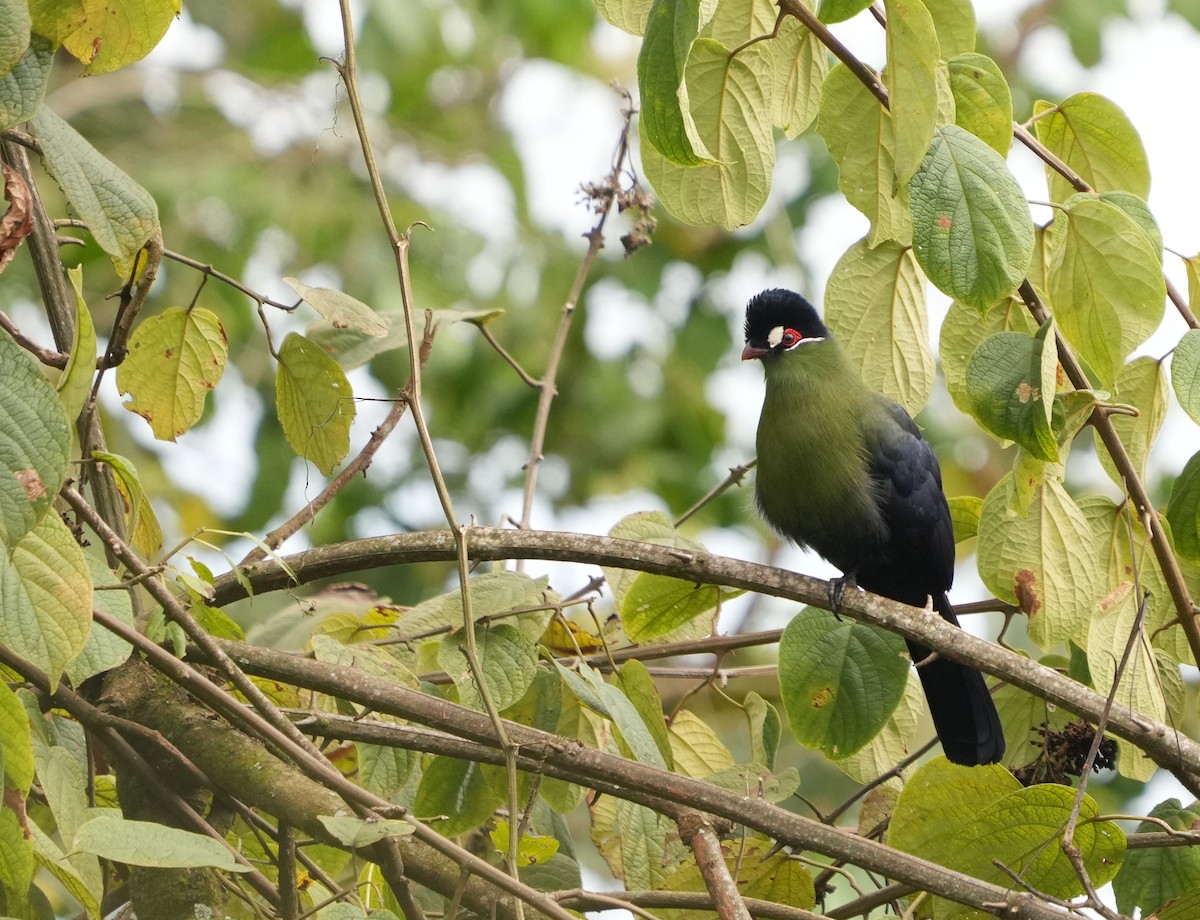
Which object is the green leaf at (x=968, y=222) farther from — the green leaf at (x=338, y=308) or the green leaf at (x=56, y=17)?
the green leaf at (x=56, y=17)

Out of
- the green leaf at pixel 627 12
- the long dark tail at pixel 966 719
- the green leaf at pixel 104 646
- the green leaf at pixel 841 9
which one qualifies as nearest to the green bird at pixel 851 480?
the long dark tail at pixel 966 719

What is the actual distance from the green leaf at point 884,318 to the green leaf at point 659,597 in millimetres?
540

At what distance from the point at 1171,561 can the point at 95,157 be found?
207cm

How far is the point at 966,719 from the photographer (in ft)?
10.3

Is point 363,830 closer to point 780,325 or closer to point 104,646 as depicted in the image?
point 104,646

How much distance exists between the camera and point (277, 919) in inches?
83.0

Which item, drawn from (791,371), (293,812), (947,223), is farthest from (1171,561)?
(293,812)

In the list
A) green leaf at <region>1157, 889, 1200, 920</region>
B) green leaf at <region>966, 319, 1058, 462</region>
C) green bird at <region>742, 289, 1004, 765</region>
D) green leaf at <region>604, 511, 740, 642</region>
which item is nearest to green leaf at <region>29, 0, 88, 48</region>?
green leaf at <region>604, 511, 740, 642</region>

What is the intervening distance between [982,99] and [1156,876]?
4.81ft

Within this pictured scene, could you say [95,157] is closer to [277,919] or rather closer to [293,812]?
[293,812]

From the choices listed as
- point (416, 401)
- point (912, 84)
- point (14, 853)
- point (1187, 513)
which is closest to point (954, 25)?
point (912, 84)

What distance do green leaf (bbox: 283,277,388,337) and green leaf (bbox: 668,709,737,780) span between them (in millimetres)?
1116

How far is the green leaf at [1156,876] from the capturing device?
2.37 m

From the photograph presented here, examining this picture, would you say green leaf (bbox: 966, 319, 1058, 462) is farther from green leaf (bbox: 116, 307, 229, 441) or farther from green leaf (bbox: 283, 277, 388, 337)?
green leaf (bbox: 116, 307, 229, 441)
